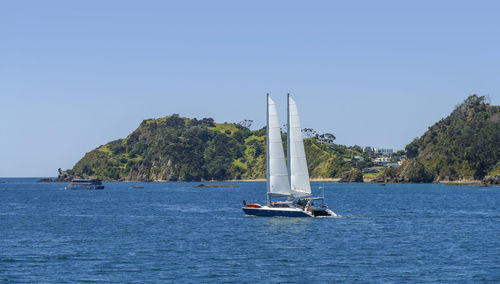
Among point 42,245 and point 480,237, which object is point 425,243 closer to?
point 480,237

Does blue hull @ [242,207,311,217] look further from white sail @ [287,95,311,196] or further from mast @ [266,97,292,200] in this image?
white sail @ [287,95,311,196]

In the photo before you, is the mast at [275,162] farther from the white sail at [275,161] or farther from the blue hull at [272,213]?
the blue hull at [272,213]

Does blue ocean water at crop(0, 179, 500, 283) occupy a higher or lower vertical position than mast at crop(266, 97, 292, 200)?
lower

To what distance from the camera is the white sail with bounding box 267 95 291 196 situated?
298 ft

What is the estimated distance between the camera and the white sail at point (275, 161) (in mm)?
90812

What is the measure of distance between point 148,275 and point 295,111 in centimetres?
4653

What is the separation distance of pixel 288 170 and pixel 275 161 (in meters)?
2.48

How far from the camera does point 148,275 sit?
2003 inches

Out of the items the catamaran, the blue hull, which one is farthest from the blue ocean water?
the catamaran

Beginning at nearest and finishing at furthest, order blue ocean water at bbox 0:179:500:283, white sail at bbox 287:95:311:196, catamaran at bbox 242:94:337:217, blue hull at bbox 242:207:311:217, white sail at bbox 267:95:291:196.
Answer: blue ocean water at bbox 0:179:500:283 < white sail at bbox 267:95:291:196 < catamaran at bbox 242:94:337:217 < blue hull at bbox 242:207:311:217 < white sail at bbox 287:95:311:196

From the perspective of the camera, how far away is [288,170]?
92500 mm

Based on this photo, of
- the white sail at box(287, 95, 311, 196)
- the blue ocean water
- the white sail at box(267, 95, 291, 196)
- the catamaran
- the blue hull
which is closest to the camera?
the blue ocean water

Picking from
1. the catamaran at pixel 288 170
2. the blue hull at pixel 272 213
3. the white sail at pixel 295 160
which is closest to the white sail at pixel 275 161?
the catamaran at pixel 288 170

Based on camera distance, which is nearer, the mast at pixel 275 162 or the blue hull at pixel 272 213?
the mast at pixel 275 162
